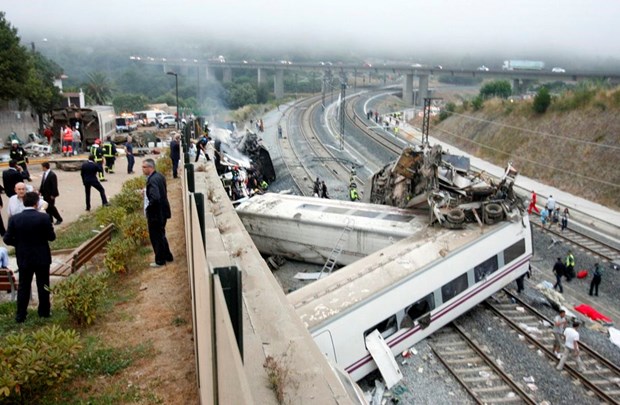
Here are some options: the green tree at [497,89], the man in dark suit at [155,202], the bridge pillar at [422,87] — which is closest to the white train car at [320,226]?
the man in dark suit at [155,202]

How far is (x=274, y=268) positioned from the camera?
1973 cm

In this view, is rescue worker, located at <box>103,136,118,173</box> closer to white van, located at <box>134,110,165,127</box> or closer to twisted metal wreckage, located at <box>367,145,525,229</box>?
twisted metal wreckage, located at <box>367,145,525,229</box>

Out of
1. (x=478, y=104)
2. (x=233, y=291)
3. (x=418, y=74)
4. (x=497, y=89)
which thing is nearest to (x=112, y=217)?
(x=233, y=291)

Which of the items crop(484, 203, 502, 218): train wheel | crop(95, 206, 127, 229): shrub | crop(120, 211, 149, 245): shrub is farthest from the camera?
crop(484, 203, 502, 218): train wheel

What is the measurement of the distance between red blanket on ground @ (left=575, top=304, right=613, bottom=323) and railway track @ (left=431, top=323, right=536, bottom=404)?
196 inches

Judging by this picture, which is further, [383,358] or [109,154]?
[109,154]

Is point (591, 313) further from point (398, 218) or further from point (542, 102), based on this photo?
point (542, 102)

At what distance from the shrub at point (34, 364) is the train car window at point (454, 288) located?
991 centimetres

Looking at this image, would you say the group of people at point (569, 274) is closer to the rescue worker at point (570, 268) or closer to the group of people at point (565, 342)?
the rescue worker at point (570, 268)

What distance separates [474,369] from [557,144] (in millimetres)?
33402

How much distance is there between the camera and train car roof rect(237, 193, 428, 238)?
58.7 ft

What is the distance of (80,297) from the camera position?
7.80 m

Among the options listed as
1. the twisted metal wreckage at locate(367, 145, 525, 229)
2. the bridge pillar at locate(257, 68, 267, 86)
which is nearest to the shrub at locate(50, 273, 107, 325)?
the twisted metal wreckage at locate(367, 145, 525, 229)

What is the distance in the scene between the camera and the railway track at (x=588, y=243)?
73.3 feet
